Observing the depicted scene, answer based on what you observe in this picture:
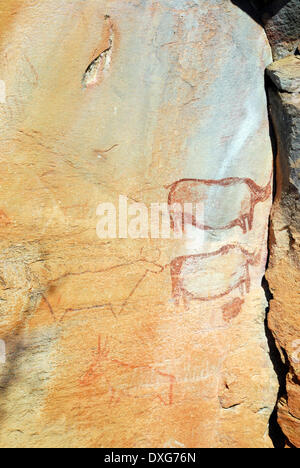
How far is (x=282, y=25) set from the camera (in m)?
1.95

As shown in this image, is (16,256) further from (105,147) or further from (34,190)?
(105,147)

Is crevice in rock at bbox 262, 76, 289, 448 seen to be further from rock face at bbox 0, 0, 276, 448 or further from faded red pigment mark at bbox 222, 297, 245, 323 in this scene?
faded red pigment mark at bbox 222, 297, 245, 323

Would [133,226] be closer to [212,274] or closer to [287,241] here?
[212,274]

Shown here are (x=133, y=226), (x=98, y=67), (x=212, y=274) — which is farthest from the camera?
(x=212, y=274)

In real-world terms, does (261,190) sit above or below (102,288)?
above

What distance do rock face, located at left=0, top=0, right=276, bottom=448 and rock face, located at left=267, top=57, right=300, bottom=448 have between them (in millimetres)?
59

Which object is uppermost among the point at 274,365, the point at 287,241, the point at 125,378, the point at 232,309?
the point at 287,241

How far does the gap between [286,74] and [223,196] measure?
0.59 m

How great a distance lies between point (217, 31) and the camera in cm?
188

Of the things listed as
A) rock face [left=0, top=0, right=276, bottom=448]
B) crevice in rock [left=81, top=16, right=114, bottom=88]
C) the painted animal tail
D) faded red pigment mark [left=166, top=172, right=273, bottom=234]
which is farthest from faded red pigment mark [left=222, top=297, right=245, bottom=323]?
crevice in rock [left=81, top=16, right=114, bottom=88]

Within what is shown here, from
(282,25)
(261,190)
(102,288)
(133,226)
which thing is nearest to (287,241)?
(261,190)

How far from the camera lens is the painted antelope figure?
73.7 inches

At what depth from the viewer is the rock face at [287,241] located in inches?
73.3
